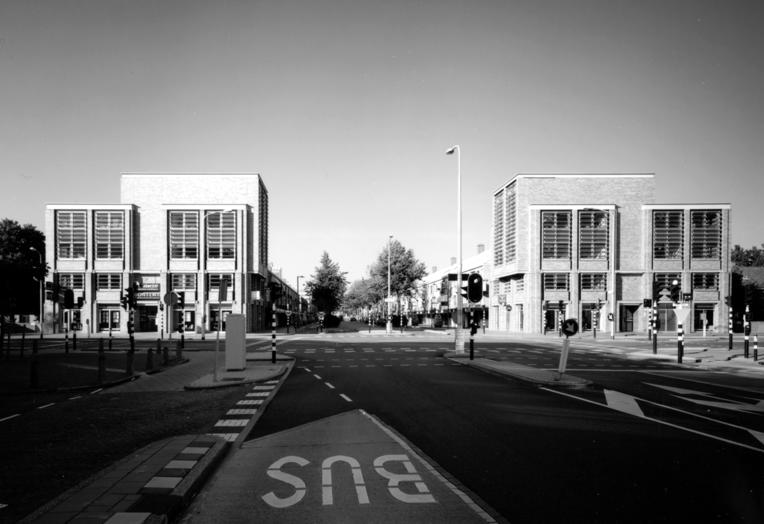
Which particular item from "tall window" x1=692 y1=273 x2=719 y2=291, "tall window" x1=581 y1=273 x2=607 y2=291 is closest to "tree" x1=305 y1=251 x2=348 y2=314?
"tall window" x1=581 y1=273 x2=607 y2=291

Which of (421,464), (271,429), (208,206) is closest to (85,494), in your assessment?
(421,464)

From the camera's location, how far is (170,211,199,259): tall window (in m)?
64.4

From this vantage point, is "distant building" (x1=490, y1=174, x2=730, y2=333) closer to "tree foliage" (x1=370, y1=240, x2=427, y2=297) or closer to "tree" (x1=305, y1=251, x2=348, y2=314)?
"tree foliage" (x1=370, y1=240, x2=427, y2=297)

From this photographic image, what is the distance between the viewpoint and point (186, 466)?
7223mm

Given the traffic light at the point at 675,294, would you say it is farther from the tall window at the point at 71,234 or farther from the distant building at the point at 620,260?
the tall window at the point at 71,234

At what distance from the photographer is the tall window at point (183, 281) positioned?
6425cm

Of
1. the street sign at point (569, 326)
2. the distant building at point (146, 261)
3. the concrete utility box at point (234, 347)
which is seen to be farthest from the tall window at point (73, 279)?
the street sign at point (569, 326)

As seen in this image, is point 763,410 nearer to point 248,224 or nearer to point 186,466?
point 186,466

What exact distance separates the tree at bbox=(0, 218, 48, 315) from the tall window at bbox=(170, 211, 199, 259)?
1354cm

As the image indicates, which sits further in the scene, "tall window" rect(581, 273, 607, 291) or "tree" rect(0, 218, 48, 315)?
"tall window" rect(581, 273, 607, 291)

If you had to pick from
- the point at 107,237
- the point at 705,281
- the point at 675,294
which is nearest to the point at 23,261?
the point at 107,237

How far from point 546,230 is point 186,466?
60.4 m

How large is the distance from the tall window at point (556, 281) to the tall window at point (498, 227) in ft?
30.4

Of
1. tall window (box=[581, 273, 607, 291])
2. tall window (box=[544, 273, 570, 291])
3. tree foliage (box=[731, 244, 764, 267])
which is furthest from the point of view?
tree foliage (box=[731, 244, 764, 267])
